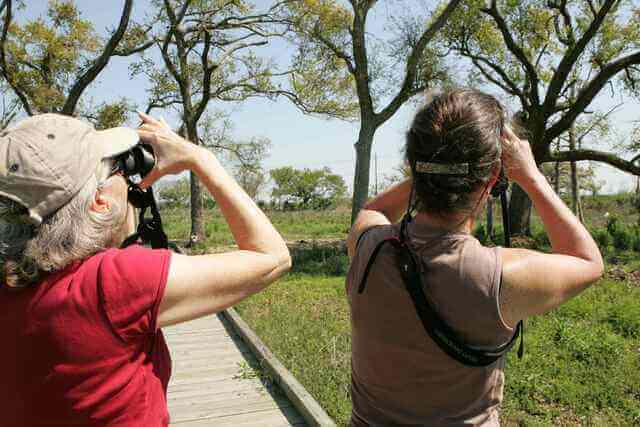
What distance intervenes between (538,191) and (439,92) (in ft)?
1.27

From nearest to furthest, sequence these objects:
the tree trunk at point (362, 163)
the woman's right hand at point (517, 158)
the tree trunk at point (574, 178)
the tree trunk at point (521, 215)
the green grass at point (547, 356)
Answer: the woman's right hand at point (517, 158), the green grass at point (547, 356), the tree trunk at point (362, 163), the tree trunk at point (521, 215), the tree trunk at point (574, 178)

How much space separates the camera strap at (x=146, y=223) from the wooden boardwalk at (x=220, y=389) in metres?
2.85

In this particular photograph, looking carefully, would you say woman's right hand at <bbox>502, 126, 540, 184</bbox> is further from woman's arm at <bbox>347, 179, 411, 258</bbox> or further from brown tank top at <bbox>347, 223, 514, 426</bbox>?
woman's arm at <bbox>347, 179, 411, 258</bbox>

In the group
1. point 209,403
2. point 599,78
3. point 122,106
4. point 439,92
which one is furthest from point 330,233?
point 439,92

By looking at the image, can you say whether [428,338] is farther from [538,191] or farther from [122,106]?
[122,106]

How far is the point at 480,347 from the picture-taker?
1.31 metres

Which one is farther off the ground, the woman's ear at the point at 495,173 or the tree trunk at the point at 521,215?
the woman's ear at the point at 495,173

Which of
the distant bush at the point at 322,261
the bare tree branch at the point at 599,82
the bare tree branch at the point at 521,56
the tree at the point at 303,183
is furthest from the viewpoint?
the tree at the point at 303,183

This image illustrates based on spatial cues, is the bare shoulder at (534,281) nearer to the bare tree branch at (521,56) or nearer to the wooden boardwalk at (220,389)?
the wooden boardwalk at (220,389)

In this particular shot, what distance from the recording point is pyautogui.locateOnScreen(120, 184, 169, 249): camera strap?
147 centimetres

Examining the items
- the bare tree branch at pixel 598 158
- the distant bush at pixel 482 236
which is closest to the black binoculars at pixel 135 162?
the distant bush at pixel 482 236

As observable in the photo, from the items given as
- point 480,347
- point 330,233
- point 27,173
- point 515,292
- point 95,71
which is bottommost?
point 330,233

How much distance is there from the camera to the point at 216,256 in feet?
4.26

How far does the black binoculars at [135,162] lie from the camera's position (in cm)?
139
